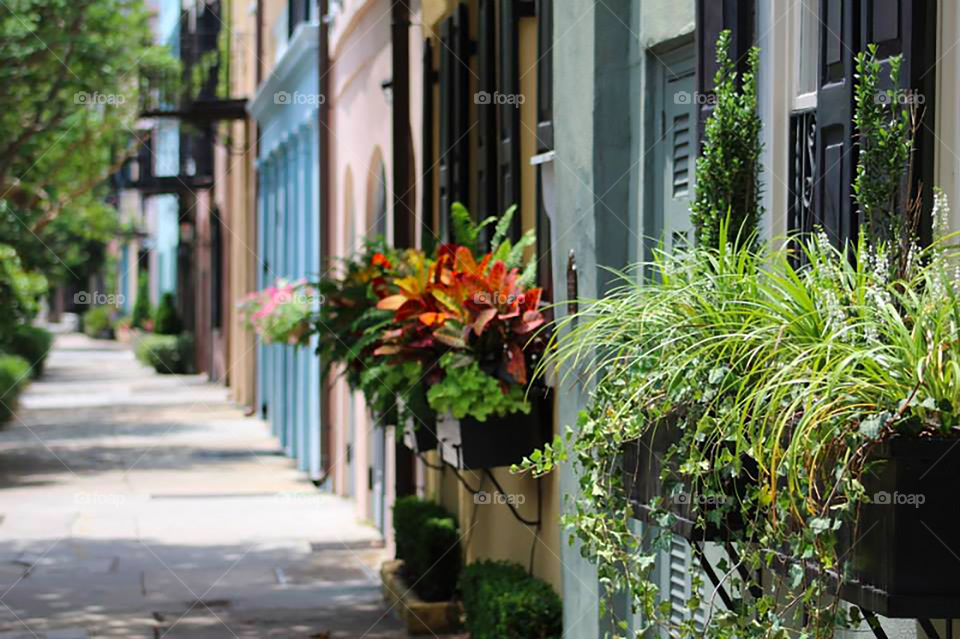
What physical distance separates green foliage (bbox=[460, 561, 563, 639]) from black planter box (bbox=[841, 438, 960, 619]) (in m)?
3.91

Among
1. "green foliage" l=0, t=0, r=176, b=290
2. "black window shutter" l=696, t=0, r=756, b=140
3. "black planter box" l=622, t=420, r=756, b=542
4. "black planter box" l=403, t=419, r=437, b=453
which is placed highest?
"green foliage" l=0, t=0, r=176, b=290

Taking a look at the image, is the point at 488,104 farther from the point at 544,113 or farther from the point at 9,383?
the point at 9,383

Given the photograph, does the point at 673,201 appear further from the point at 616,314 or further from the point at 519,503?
the point at 519,503

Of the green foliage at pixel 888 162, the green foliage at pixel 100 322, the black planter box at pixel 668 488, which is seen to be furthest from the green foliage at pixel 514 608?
the green foliage at pixel 100 322

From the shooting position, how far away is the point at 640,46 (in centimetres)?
563

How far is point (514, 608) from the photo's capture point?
21.3ft

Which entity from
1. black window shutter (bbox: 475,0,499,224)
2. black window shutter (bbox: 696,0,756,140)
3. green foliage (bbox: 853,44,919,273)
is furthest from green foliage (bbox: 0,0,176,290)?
green foliage (bbox: 853,44,919,273)

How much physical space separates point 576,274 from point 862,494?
321 centimetres

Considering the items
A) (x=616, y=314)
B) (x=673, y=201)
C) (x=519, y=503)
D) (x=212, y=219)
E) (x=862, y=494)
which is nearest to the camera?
(x=862, y=494)

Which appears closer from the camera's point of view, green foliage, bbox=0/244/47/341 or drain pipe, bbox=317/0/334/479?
drain pipe, bbox=317/0/334/479

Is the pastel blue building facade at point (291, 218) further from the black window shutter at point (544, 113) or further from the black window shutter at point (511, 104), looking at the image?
the black window shutter at point (544, 113)

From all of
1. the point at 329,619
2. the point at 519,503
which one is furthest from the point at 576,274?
the point at 329,619

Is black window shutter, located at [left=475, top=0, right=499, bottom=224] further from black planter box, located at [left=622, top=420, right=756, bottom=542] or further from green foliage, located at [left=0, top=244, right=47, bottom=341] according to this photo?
green foliage, located at [left=0, top=244, right=47, bottom=341]

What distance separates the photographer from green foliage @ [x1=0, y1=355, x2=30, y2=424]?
20.3m
